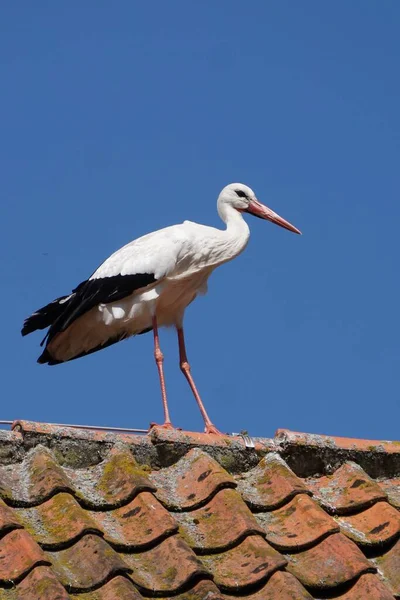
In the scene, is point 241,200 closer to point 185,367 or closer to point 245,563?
point 185,367

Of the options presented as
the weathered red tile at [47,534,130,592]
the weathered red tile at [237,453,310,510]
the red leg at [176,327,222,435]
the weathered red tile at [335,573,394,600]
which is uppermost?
the red leg at [176,327,222,435]

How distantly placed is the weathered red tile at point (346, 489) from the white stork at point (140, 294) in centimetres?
289

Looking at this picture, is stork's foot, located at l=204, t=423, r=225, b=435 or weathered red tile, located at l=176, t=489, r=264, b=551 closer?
weathered red tile, located at l=176, t=489, r=264, b=551

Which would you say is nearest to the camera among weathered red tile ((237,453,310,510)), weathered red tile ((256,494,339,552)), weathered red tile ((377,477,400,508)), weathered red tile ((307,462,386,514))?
weathered red tile ((256,494,339,552))

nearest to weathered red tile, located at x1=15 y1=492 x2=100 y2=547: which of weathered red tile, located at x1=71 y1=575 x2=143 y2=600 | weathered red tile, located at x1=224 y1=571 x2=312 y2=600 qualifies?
weathered red tile, located at x1=71 y1=575 x2=143 y2=600

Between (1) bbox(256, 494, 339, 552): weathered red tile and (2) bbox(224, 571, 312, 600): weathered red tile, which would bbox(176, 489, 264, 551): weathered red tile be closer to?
(1) bbox(256, 494, 339, 552): weathered red tile

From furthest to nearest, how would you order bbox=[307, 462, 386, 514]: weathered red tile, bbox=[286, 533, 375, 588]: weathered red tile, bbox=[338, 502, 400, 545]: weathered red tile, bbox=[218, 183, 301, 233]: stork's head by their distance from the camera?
bbox=[218, 183, 301, 233]: stork's head → bbox=[307, 462, 386, 514]: weathered red tile → bbox=[338, 502, 400, 545]: weathered red tile → bbox=[286, 533, 375, 588]: weathered red tile

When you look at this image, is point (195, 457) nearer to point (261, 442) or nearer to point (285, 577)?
point (261, 442)

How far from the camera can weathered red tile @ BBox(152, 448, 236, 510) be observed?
14.4 feet


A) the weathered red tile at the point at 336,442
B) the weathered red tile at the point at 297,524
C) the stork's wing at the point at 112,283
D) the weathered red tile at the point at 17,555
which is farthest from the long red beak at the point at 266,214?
the weathered red tile at the point at 17,555

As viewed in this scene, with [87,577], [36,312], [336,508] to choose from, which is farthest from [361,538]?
[36,312]

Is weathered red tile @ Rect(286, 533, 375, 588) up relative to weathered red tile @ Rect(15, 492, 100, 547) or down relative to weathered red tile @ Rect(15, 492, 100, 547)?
down

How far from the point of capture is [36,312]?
8.18m

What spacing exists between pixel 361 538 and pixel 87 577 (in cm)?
115
